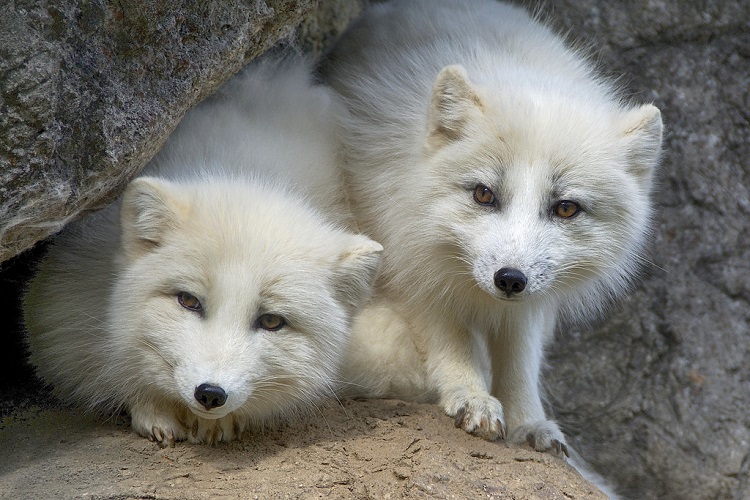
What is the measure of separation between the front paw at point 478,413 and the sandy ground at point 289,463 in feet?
0.15

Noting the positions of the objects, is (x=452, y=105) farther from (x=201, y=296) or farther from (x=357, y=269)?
(x=201, y=296)

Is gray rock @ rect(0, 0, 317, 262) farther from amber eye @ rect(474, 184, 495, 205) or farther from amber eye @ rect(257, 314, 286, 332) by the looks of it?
amber eye @ rect(474, 184, 495, 205)

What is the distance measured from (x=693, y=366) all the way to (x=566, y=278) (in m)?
1.91

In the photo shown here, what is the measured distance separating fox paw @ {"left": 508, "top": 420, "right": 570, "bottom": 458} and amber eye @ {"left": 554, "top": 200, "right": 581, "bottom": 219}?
35.8 inches

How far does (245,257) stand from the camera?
3.01 meters

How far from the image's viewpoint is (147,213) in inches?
119

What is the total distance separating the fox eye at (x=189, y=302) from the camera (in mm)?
2984

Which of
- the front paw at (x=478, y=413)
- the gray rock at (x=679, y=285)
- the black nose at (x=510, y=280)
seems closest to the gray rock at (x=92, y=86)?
the black nose at (x=510, y=280)

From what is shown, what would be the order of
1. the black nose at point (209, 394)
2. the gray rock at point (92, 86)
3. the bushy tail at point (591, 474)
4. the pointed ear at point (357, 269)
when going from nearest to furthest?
the gray rock at point (92, 86) → the black nose at point (209, 394) → the pointed ear at point (357, 269) → the bushy tail at point (591, 474)

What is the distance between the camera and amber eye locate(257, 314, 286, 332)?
3.02m

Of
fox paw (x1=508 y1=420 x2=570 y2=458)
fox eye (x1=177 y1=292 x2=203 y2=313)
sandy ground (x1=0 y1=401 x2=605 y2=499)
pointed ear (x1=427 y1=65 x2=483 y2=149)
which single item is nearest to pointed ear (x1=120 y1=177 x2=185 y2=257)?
fox eye (x1=177 y1=292 x2=203 y2=313)

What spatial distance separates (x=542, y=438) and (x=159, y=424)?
1.51 m

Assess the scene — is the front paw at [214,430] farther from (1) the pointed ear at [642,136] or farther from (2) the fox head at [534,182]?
(1) the pointed ear at [642,136]

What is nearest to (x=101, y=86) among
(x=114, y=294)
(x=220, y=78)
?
(x=220, y=78)
